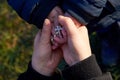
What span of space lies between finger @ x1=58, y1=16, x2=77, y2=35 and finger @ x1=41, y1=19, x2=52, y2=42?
0.05 meters

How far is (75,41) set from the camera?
1.23 metres

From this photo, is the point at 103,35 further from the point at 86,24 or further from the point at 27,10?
the point at 27,10

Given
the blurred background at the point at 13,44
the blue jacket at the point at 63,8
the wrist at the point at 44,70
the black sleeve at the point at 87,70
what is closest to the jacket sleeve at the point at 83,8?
the blue jacket at the point at 63,8

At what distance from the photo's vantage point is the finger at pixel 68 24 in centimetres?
119

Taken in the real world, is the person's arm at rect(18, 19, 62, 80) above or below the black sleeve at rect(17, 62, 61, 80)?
above

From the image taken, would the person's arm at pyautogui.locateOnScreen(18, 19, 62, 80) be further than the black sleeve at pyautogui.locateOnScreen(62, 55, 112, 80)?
Yes

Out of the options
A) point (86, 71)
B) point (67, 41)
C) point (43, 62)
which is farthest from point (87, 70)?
point (43, 62)

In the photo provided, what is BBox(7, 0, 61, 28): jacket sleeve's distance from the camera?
1.19 metres

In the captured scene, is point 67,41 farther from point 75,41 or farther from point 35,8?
point 35,8

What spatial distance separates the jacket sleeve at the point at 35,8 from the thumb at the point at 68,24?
1.7 inches

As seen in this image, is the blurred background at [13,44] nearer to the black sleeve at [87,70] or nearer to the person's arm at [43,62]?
the person's arm at [43,62]

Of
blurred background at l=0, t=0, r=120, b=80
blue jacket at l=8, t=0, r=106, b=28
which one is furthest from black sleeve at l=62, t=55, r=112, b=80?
blurred background at l=0, t=0, r=120, b=80

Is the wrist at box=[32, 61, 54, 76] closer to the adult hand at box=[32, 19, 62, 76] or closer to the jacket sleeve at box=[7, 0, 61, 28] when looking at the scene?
the adult hand at box=[32, 19, 62, 76]

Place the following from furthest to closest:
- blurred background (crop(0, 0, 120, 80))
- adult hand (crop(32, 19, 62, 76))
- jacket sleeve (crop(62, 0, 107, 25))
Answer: blurred background (crop(0, 0, 120, 80)), adult hand (crop(32, 19, 62, 76)), jacket sleeve (crop(62, 0, 107, 25))
